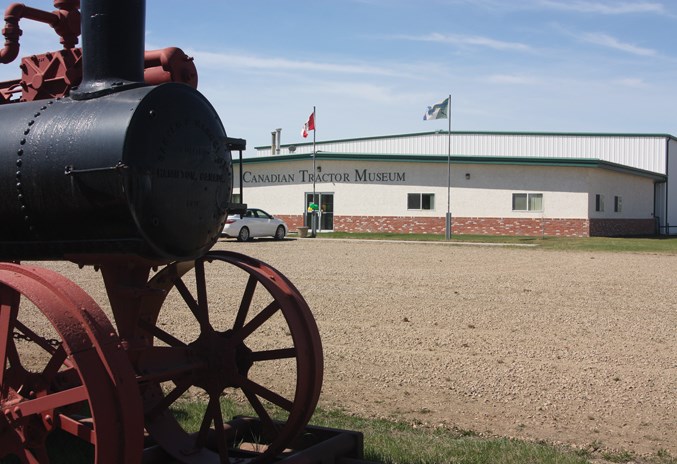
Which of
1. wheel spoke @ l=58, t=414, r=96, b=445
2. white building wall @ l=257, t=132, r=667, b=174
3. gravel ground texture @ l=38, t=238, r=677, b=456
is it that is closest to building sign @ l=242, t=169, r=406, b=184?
white building wall @ l=257, t=132, r=667, b=174

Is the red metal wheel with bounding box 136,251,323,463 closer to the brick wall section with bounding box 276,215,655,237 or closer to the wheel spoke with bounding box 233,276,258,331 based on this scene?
the wheel spoke with bounding box 233,276,258,331

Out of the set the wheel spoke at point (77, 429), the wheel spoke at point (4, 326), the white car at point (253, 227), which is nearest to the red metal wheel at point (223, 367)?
the wheel spoke at point (77, 429)

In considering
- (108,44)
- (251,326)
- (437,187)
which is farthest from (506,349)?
(437,187)

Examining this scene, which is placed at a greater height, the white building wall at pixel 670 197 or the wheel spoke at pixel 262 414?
the white building wall at pixel 670 197

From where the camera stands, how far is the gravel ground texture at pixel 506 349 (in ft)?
21.6

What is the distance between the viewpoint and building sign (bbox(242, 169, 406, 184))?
38.0 metres

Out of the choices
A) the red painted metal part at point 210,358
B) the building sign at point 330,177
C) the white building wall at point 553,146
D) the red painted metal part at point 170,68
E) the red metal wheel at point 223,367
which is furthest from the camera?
the white building wall at point 553,146

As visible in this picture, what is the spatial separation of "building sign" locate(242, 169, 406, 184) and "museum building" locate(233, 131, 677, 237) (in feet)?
0.16

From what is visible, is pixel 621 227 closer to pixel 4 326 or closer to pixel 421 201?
pixel 421 201

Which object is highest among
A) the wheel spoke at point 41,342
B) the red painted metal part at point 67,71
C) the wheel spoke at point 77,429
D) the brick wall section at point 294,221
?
the red painted metal part at point 67,71

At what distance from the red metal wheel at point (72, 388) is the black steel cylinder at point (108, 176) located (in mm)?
317

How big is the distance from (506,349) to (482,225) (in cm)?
2789

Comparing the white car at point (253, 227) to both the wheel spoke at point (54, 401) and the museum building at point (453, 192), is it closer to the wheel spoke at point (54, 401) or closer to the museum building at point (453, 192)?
the museum building at point (453, 192)

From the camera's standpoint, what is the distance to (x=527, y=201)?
118 feet
